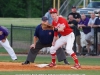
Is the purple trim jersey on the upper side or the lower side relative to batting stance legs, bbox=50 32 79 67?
upper

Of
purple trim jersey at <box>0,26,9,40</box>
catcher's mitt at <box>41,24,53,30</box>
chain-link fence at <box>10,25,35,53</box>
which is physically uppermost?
catcher's mitt at <box>41,24,53,30</box>

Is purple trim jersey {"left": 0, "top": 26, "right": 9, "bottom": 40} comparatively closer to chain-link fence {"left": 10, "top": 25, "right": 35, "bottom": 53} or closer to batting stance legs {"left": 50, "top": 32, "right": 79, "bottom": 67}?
batting stance legs {"left": 50, "top": 32, "right": 79, "bottom": 67}

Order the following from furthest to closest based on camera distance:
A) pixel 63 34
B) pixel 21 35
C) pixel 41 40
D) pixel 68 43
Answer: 1. pixel 21 35
2. pixel 41 40
3. pixel 63 34
4. pixel 68 43

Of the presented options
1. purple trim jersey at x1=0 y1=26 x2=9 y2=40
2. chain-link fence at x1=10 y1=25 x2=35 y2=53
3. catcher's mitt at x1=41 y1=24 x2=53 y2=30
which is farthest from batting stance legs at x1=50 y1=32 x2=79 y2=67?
chain-link fence at x1=10 y1=25 x2=35 y2=53

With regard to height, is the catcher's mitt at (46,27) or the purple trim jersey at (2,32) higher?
the catcher's mitt at (46,27)

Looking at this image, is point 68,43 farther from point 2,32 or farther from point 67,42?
point 2,32

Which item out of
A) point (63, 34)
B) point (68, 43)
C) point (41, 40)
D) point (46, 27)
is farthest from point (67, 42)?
point (41, 40)

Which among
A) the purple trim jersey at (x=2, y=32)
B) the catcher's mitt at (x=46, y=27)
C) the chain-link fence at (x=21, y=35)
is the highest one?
the catcher's mitt at (x=46, y=27)

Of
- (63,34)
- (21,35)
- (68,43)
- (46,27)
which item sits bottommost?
(21,35)

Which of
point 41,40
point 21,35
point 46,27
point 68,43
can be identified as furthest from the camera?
point 21,35

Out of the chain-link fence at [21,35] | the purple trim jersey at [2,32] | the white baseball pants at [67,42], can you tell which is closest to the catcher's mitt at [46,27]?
the white baseball pants at [67,42]

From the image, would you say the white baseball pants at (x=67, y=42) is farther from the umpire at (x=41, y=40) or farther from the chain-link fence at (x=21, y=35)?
the chain-link fence at (x=21, y=35)

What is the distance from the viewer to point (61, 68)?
57.3 ft

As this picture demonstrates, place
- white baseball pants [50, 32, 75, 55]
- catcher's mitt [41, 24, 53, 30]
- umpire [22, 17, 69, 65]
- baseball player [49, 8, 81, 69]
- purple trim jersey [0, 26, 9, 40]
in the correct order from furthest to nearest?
purple trim jersey [0, 26, 9, 40]
umpire [22, 17, 69, 65]
catcher's mitt [41, 24, 53, 30]
white baseball pants [50, 32, 75, 55]
baseball player [49, 8, 81, 69]
